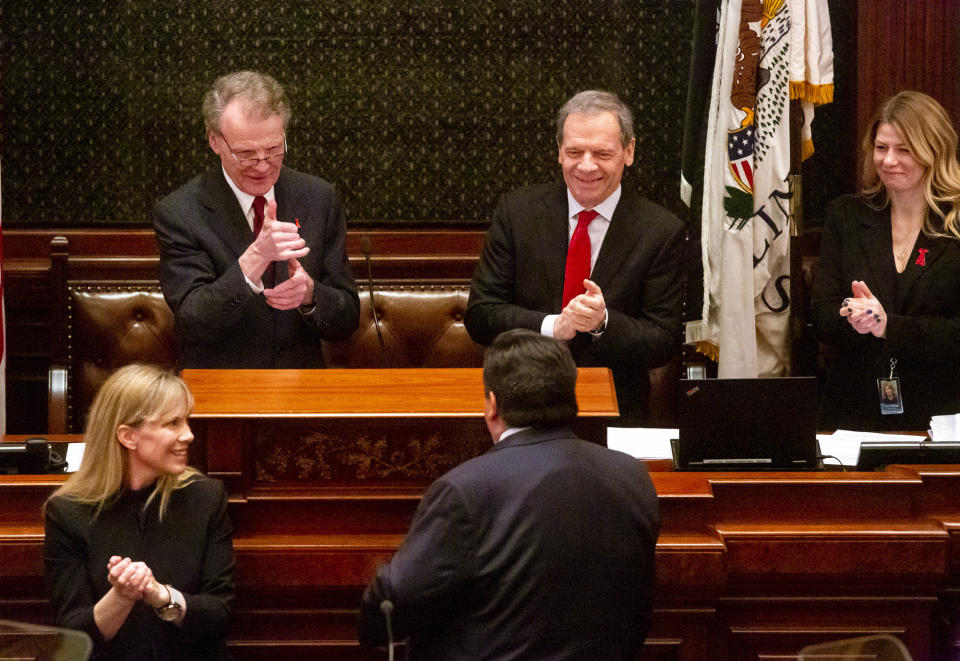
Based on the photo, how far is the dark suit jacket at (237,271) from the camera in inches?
124

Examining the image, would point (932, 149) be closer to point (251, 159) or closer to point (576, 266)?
point (576, 266)

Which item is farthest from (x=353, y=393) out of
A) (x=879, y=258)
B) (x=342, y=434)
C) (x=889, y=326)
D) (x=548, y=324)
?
(x=879, y=258)

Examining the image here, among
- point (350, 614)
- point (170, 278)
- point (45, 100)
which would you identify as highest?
point (45, 100)

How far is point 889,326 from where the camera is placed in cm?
348

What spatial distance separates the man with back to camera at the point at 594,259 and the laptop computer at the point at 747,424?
0.62 metres

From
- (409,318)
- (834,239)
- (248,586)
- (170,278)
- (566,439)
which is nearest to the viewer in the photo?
(566,439)

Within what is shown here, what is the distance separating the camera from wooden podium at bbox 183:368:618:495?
97.0 inches

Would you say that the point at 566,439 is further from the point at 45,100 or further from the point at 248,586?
the point at 45,100

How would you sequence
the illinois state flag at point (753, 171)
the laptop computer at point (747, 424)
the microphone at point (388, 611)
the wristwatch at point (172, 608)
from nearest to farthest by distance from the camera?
the microphone at point (388, 611) < the wristwatch at point (172, 608) < the laptop computer at point (747, 424) < the illinois state flag at point (753, 171)

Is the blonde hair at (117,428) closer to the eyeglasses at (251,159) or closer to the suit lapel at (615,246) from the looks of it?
the eyeglasses at (251,159)

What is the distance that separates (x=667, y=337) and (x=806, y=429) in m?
0.70

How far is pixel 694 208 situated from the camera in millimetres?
4512

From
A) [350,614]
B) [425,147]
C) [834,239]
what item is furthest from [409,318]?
[350,614]

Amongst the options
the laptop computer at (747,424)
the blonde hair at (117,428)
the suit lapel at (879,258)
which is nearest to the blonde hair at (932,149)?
the suit lapel at (879,258)
